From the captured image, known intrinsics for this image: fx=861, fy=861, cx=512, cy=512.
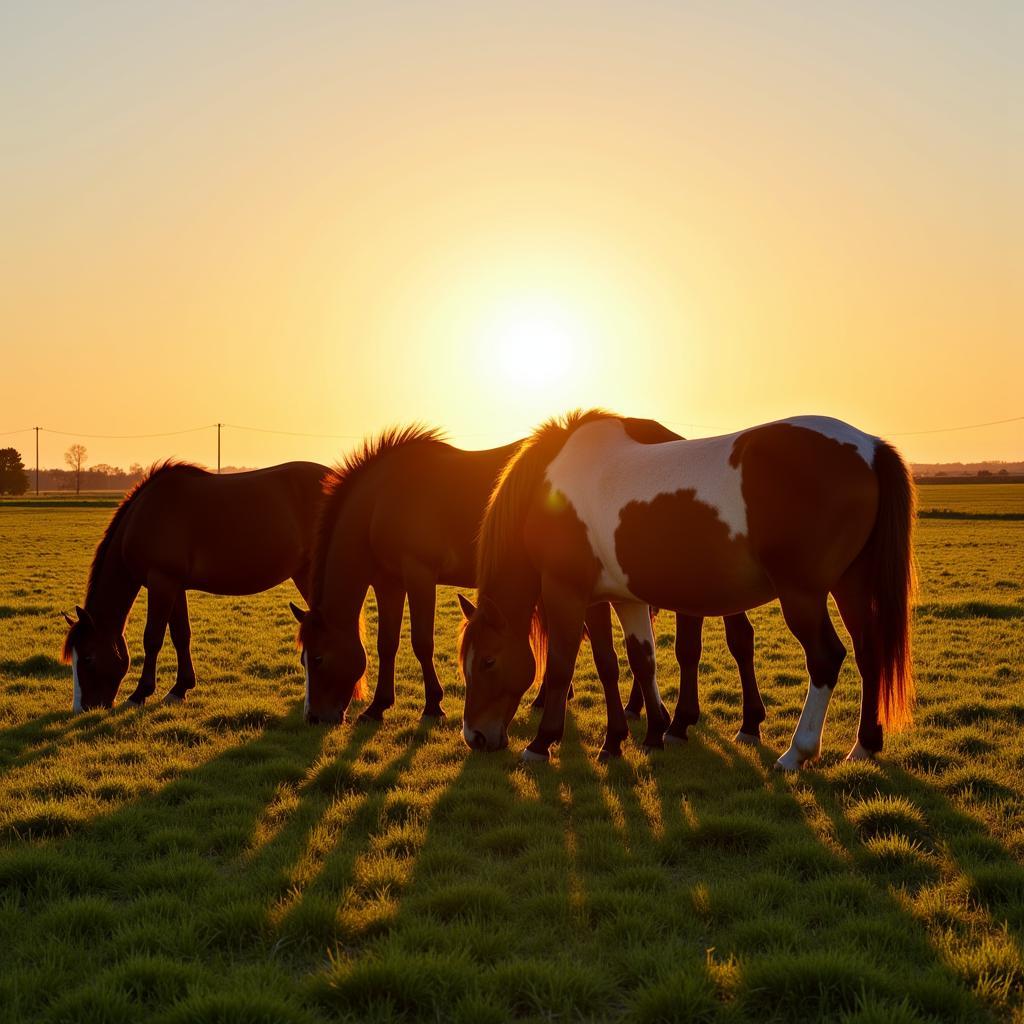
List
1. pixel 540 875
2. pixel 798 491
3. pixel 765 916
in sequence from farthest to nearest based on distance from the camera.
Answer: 1. pixel 798 491
2. pixel 540 875
3. pixel 765 916

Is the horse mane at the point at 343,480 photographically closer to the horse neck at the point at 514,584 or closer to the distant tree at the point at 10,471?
the horse neck at the point at 514,584

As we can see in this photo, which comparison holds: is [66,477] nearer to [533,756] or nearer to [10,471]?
[10,471]

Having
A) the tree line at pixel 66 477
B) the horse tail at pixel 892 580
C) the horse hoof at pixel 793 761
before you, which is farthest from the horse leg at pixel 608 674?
the tree line at pixel 66 477

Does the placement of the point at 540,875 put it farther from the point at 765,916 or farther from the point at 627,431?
the point at 627,431

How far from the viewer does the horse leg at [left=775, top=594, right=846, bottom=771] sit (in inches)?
223

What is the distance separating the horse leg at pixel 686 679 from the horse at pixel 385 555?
85.8 inches

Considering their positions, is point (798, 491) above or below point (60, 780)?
above

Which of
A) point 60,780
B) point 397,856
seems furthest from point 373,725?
point 397,856

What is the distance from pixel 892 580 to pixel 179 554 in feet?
23.5

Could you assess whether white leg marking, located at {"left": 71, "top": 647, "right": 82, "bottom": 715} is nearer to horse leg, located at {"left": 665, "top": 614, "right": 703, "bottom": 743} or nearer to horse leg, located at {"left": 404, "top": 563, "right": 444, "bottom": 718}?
horse leg, located at {"left": 404, "top": 563, "right": 444, "bottom": 718}

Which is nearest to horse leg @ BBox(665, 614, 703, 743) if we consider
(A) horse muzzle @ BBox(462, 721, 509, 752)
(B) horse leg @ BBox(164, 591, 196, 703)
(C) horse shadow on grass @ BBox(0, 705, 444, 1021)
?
(A) horse muzzle @ BBox(462, 721, 509, 752)

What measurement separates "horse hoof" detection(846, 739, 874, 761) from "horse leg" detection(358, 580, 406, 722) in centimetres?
394

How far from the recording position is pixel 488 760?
21.2ft

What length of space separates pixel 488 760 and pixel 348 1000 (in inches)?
128
